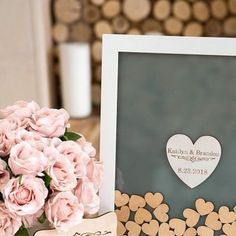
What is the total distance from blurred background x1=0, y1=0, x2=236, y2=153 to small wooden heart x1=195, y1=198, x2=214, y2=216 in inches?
95.4

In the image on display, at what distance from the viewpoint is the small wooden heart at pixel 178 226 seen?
799 millimetres

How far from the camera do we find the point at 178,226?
0.80m

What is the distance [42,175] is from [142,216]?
23 cm

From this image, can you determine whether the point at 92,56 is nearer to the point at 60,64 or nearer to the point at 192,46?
the point at 60,64

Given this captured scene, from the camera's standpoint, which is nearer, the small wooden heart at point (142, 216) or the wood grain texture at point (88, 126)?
the small wooden heart at point (142, 216)

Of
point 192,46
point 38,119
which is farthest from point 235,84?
point 38,119

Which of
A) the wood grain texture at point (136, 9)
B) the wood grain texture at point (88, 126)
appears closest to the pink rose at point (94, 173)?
the wood grain texture at point (88, 126)

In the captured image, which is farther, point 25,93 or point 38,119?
point 25,93

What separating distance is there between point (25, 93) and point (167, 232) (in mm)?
2498

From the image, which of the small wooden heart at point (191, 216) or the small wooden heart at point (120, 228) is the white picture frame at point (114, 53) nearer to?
the small wooden heart at point (120, 228)

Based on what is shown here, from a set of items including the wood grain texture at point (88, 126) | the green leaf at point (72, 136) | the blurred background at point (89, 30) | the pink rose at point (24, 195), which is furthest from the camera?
the blurred background at point (89, 30)

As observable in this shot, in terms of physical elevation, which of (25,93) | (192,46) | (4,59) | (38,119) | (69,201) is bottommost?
(25,93)

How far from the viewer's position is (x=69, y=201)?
692mm

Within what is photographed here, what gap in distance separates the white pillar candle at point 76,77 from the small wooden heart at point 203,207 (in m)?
2.87
